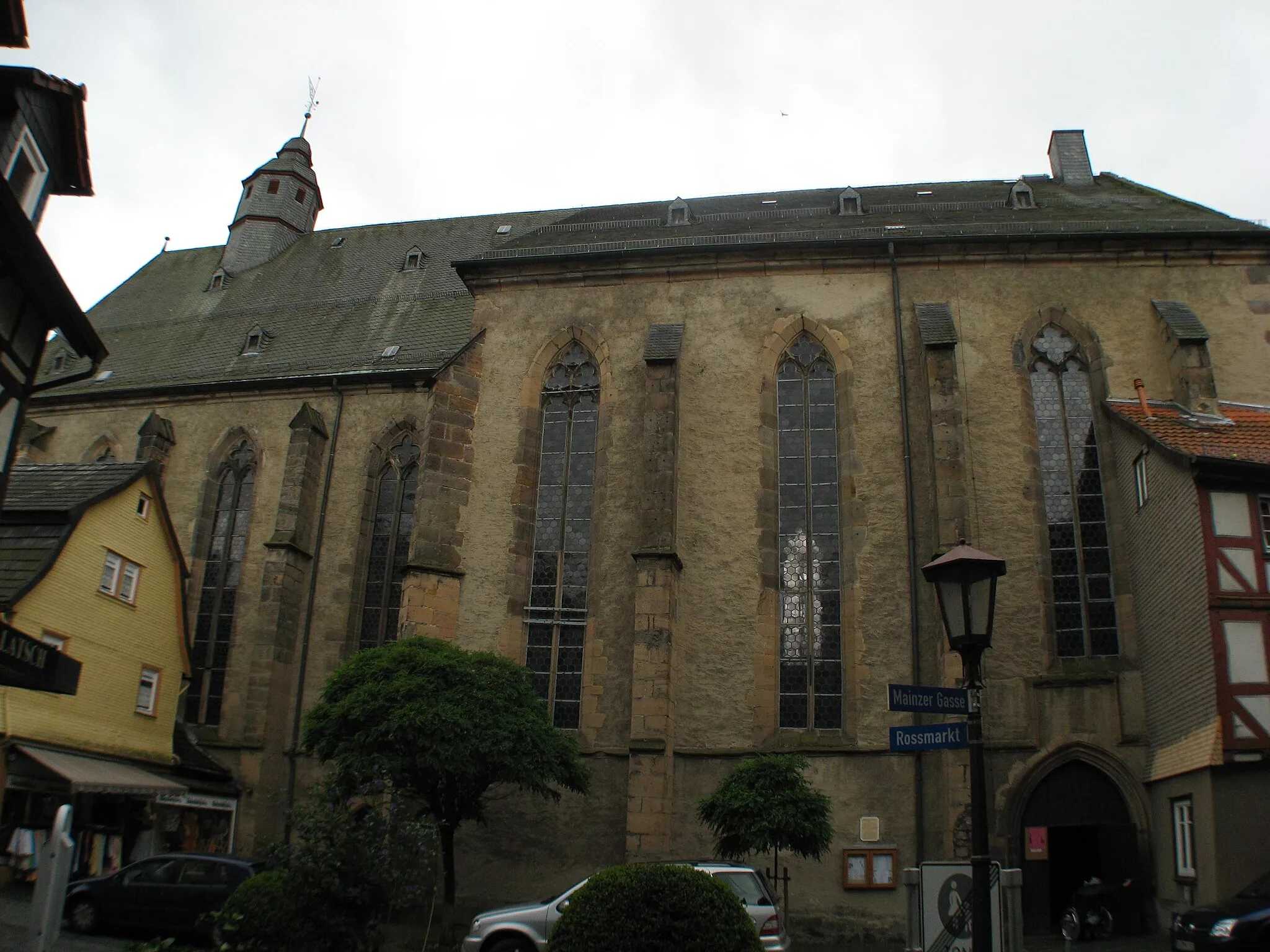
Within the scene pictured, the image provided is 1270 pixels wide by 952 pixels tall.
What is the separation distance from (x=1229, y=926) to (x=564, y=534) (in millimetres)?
11477

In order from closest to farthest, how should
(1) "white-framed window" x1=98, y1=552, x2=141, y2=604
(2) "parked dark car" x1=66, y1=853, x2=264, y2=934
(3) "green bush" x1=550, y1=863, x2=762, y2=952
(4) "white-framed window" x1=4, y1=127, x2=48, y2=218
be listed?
(3) "green bush" x1=550, y1=863, x2=762, y2=952
(4) "white-framed window" x1=4, y1=127, x2=48, y2=218
(2) "parked dark car" x1=66, y1=853, x2=264, y2=934
(1) "white-framed window" x1=98, y1=552, x2=141, y2=604

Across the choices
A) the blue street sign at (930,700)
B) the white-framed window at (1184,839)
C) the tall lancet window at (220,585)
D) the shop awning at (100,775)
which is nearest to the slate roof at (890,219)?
the tall lancet window at (220,585)

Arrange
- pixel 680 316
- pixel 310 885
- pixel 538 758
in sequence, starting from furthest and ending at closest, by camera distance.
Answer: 1. pixel 680 316
2. pixel 538 758
3. pixel 310 885

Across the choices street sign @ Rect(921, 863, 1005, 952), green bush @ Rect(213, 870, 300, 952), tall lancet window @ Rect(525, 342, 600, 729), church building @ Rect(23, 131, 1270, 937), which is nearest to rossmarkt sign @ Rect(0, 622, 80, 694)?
green bush @ Rect(213, 870, 300, 952)

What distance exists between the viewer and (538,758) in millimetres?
14594

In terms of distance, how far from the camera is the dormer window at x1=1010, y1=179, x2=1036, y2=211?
21.8 m

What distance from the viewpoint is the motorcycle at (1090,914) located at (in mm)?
14570

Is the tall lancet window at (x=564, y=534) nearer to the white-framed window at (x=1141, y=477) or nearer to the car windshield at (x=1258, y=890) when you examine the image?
the white-framed window at (x=1141, y=477)

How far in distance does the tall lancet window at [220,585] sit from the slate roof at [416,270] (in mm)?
2231

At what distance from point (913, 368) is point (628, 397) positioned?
16.6 ft

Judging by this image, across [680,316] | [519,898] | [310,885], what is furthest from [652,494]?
[310,885]

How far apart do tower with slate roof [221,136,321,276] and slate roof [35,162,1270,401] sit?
0.71m

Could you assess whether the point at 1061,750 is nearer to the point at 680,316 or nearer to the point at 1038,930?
the point at 1038,930

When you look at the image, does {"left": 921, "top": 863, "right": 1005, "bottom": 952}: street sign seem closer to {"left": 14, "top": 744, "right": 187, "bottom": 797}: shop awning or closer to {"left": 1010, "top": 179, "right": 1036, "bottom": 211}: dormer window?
{"left": 14, "top": 744, "right": 187, "bottom": 797}: shop awning
